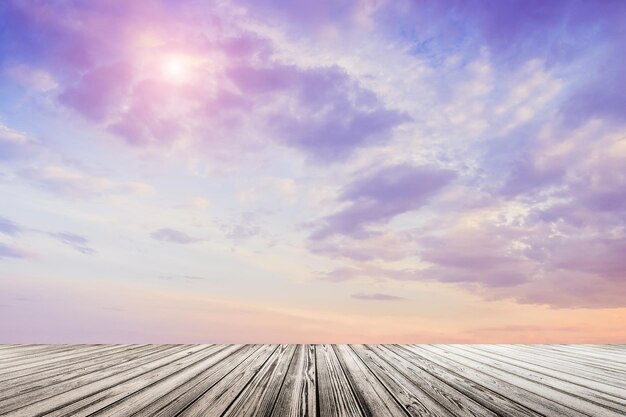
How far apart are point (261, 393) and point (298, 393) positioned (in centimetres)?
29

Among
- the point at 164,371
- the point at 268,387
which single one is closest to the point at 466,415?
the point at 268,387

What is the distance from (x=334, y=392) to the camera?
2969 mm

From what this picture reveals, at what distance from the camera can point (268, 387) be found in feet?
10.3

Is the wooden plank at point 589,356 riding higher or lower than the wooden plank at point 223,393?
higher

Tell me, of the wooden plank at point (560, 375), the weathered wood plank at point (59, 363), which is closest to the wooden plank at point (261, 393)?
the weathered wood plank at point (59, 363)

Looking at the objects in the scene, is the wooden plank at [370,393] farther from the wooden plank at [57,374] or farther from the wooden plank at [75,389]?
the wooden plank at [57,374]

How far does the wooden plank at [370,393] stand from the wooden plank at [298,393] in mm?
349

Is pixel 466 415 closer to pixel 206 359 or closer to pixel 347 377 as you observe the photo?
pixel 347 377

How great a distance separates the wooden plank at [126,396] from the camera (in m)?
2.47

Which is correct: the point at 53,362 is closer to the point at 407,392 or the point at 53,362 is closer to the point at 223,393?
the point at 223,393

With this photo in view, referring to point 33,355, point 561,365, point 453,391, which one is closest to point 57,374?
point 33,355

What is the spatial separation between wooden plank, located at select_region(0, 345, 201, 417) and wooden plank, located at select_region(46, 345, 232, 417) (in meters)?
0.11

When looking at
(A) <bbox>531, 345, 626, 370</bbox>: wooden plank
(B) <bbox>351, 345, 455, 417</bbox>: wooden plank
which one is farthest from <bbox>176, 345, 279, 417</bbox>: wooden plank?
(A) <bbox>531, 345, 626, 370</bbox>: wooden plank

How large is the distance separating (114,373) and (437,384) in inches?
128
